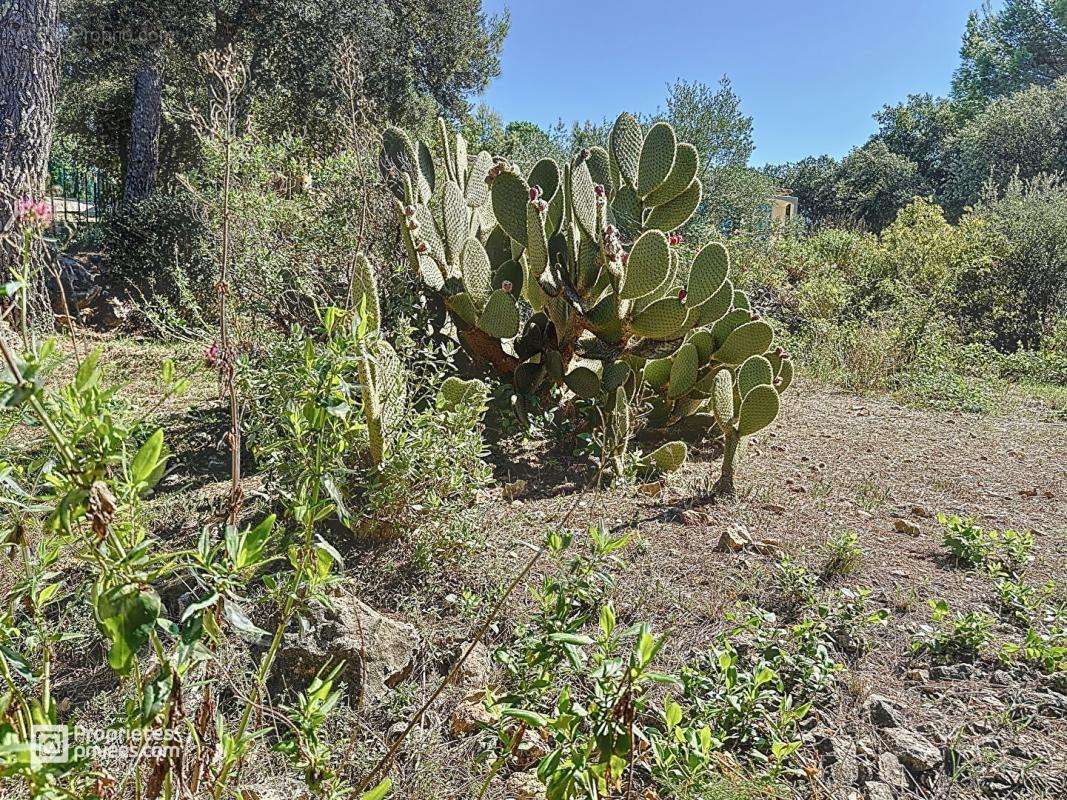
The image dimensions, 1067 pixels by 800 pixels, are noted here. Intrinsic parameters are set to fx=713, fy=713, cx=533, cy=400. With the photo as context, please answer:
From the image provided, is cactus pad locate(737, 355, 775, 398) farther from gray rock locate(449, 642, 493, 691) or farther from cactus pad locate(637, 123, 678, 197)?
gray rock locate(449, 642, 493, 691)

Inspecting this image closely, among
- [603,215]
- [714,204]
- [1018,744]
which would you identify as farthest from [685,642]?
[714,204]

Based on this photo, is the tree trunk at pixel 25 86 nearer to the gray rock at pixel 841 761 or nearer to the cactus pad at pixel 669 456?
the cactus pad at pixel 669 456

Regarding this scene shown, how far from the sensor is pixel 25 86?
472 cm

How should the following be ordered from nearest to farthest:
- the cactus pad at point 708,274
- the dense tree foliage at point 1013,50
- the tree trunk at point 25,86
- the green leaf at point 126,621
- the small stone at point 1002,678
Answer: the green leaf at point 126,621
the small stone at point 1002,678
the cactus pad at point 708,274
the tree trunk at point 25,86
the dense tree foliage at point 1013,50

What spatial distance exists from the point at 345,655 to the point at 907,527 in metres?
2.31

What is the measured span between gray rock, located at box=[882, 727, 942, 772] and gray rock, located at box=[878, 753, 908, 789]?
0.7 inches

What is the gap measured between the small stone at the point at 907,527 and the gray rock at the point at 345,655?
2130 millimetres

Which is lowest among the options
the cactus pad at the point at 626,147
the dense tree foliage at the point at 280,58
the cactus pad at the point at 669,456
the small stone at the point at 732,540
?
the small stone at the point at 732,540

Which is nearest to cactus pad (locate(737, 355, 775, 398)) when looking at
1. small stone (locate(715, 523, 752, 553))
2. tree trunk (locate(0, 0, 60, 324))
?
small stone (locate(715, 523, 752, 553))

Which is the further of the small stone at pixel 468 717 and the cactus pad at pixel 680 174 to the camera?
the cactus pad at pixel 680 174

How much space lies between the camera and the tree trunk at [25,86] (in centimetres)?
460

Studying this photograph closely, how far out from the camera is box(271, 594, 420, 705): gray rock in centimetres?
175

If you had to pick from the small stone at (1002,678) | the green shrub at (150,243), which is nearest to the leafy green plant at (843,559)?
the small stone at (1002,678)

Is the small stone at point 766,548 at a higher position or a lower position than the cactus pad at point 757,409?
lower
